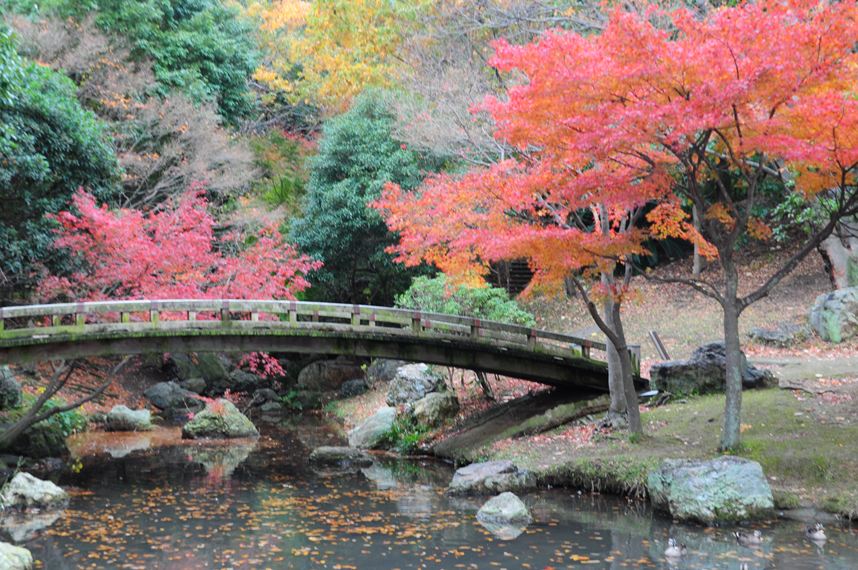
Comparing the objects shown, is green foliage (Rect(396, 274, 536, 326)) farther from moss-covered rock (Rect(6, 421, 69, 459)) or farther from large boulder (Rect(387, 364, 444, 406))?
moss-covered rock (Rect(6, 421, 69, 459))

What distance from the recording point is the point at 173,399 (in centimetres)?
2500

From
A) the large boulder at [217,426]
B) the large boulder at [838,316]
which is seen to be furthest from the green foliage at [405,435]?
the large boulder at [838,316]

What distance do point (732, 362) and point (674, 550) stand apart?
393 cm

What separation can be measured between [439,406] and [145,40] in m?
15.3

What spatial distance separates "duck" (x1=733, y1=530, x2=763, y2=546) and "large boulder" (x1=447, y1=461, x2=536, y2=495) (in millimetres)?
3951

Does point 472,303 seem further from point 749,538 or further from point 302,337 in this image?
point 749,538

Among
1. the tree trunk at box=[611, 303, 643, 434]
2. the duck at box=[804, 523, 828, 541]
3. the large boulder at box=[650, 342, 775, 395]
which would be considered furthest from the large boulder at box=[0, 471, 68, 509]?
the large boulder at box=[650, 342, 775, 395]

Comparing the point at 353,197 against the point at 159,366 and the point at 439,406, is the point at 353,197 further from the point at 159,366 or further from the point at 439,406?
the point at 439,406

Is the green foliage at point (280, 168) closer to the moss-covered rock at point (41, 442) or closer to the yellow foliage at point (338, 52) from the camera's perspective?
the yellow foliage at point (338, 52)

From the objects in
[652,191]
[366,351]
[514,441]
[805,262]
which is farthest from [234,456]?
[805,262]

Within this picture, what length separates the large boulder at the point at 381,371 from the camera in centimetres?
2664

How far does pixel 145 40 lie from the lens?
26.7 metres

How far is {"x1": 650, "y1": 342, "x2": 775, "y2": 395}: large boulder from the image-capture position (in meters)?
16.9

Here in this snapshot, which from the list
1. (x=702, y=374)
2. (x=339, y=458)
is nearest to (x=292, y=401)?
(x=339, y=458)
